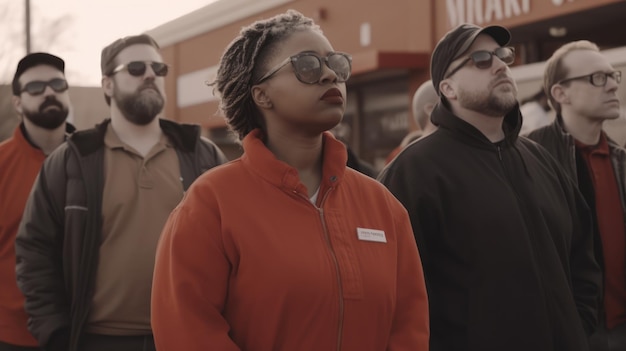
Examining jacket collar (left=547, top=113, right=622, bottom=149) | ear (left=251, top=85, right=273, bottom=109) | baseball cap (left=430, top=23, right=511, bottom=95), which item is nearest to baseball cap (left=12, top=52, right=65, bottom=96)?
baseball cap (left=430, top=23, right=511, bottom=95)

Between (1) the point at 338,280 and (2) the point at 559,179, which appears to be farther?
(2) the point at 559,179

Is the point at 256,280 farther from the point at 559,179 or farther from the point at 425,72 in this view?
the point at 425,72

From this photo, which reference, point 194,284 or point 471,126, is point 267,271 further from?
point 471,126

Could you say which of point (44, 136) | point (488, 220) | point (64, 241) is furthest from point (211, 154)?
point (488, 220)

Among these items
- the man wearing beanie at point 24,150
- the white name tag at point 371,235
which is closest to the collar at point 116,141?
the man wearing beanie at point 24,150

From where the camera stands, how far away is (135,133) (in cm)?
498

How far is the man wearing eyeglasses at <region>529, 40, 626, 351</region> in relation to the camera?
5.13 meters

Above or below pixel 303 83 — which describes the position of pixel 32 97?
below

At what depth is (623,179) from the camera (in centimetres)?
531

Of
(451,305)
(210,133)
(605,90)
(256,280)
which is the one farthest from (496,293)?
(210,133)

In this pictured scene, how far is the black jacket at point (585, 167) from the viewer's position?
5113 millimetres

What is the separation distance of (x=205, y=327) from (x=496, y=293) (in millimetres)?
1586

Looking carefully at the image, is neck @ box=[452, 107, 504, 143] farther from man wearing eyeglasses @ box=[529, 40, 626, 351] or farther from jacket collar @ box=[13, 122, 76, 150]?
jacket collar @ box=[13, 122, 76, 150]

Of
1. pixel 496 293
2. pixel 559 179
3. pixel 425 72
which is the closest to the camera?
pixel 496 293
